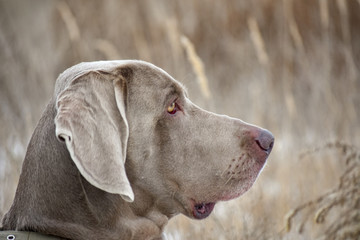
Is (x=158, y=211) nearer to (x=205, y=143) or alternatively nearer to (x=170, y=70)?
(x=205, y=143)

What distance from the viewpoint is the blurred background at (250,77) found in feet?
12.5

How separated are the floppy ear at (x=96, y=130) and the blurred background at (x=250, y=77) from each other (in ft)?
3.36

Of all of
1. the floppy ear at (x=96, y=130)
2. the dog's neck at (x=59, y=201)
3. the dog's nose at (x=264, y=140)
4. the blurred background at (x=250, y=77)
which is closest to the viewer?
the floppy ear at (x=96, y=130)

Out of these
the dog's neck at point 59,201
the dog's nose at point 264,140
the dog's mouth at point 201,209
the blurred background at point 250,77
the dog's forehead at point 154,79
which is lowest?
the blurred background at point 250,77

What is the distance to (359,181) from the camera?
3.24 metres

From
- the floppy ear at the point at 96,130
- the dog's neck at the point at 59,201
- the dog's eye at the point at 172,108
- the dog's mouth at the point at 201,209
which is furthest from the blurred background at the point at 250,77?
the floppy ear at the point at 96,130

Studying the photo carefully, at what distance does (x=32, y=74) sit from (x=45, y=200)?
10.4 ft

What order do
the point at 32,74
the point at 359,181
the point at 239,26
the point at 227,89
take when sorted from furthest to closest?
the point at 239,26
the point at 227,89
the point at 32,74
the point at 359,181

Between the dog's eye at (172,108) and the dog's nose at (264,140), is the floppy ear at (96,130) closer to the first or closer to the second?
the dog's eye at (172,108)

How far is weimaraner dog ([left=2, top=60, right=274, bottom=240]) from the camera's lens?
7.94 feet

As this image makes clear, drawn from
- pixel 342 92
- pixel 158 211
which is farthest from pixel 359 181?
pixel 342 92

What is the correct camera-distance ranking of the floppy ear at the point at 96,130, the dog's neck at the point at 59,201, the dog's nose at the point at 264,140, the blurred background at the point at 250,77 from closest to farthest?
the floppy ear at the point at 96,130, the dog's neck at the point at 59,201, the dog's nose at the point at 264,140, the blurred background at the point at 250,77

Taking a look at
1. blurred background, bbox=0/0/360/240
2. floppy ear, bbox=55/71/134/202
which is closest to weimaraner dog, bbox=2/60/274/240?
floppy ear, bbox=55/71/134/202

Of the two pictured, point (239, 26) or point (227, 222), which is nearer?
point (227, 222)
